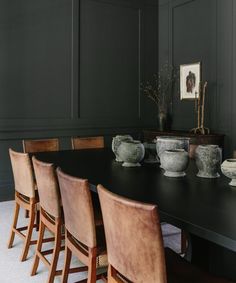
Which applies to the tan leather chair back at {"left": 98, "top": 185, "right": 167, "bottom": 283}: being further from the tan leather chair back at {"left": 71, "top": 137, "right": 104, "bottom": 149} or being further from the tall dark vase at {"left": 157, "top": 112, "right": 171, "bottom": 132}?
the tall dark vase at {"left": 157, "top": 112, "right": 171, "bottom": 132}

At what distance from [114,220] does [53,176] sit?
903mm

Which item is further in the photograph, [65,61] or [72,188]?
[65,61]

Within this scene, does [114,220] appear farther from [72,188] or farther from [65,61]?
[65,61]

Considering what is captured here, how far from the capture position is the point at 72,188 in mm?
1880

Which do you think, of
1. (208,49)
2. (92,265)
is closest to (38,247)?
(92,265)

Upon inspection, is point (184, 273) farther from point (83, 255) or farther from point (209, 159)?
point (209, 159)

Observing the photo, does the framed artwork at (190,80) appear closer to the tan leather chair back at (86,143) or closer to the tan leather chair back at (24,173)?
the tan leather chair back at (86,143)

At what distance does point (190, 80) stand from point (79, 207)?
12.2 feet

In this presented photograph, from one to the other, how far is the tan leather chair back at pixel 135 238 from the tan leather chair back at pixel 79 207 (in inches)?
11.5

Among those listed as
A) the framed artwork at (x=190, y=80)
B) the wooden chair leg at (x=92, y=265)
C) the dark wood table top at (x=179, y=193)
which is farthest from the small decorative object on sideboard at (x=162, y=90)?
the wooden chair leg at (x=92, y=265)

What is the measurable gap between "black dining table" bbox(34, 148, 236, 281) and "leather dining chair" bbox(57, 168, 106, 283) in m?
0.18

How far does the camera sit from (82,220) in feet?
6.25

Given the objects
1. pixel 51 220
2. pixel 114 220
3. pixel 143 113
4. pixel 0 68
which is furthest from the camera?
pixel 143 113

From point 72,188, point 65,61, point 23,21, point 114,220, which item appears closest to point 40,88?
point 65,61
